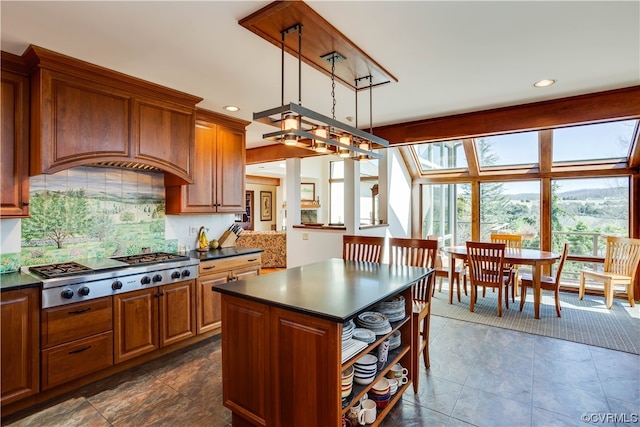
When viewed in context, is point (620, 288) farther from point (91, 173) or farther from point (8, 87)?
point (8, 87)

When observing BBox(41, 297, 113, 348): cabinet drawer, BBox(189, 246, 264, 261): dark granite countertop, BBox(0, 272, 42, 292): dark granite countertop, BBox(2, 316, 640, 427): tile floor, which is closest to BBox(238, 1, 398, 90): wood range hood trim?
BBox(189, 246, 264, 261): dark granite countertop

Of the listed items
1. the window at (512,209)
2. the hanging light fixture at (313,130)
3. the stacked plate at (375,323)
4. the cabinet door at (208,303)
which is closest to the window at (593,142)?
the window at (512,209)

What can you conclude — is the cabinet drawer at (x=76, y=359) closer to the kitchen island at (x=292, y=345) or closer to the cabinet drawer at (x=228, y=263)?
the cabinet drawer at (x=228, y=263)

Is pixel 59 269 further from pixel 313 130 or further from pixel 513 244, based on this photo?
pixel 513 244

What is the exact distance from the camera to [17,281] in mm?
2262

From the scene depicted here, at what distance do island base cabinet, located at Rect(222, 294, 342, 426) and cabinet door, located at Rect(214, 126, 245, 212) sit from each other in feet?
6.89

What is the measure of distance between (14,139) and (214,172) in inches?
67.4

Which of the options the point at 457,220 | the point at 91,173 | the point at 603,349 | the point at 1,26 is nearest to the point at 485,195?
the point at 457,220

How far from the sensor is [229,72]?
2.69m

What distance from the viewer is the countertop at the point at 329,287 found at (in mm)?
1635

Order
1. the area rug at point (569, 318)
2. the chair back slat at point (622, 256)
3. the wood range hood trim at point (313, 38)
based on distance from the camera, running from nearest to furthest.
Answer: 1. the wood range hood trim at point (313, 38)
2. the area rug at point (569, 318)
3. the chair back slat at point (622, 256)

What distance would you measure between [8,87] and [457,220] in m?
6.61

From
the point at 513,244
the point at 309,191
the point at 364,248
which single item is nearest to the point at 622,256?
the point at 513,244

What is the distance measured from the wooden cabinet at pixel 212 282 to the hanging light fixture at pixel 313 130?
1732mm
